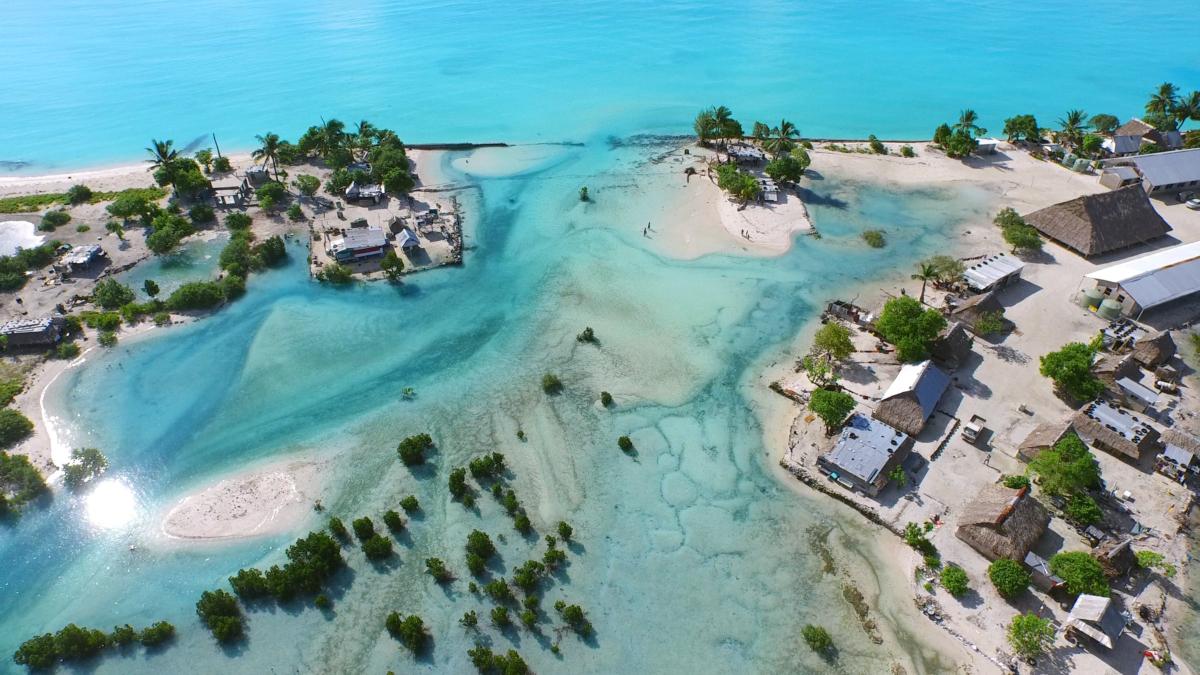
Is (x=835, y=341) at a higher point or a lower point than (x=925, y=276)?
lower

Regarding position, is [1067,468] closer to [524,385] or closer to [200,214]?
[524,385]

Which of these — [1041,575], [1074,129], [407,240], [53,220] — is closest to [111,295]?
[53,220]

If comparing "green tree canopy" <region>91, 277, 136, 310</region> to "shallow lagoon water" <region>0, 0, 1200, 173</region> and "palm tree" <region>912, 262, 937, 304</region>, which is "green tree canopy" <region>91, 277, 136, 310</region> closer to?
"shallow lagoon water" <region>0, 0, 1200, 173</region>

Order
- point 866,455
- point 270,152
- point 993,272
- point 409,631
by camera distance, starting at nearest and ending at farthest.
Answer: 1. point 409,631
2. point 866,455
3. point 993,272
4. point 270,152

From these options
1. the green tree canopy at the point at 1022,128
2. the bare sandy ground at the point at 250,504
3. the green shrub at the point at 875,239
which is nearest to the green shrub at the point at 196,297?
the bare sandy ground at the point at 250,504

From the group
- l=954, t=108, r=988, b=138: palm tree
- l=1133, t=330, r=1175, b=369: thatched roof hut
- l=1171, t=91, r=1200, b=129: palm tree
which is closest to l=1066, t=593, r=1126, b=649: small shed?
l=1133, t=330, r=1175, b=369: thatched roof hut

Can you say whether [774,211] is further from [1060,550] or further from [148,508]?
[148,508]
